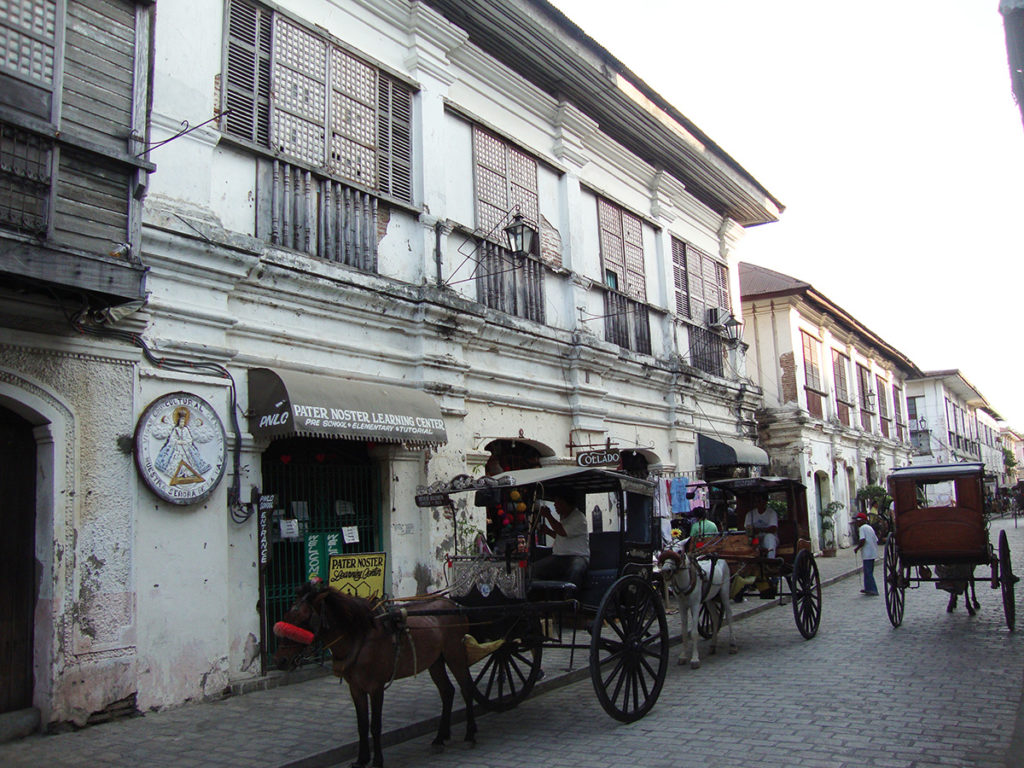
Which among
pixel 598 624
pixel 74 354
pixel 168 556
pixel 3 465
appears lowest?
pixel 598 624

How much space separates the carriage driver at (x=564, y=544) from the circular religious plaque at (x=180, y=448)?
298cm

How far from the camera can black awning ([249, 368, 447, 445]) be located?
7336mm

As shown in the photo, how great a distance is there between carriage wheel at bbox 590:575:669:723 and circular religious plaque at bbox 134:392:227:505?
11.9 ft

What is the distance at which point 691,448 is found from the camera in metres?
15.2

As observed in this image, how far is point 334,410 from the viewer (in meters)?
7.65

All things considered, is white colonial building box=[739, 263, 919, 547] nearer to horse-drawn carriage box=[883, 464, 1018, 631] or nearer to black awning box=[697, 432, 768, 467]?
black awning box=[697, 432, 768, 467]

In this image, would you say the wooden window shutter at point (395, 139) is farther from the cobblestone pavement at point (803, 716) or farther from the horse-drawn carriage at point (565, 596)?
the cobblestone pavement at point (803, 716)

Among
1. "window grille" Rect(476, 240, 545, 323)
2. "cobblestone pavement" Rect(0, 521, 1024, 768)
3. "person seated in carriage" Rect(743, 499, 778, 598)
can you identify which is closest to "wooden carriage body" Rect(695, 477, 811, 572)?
"person seated in carriage" Rect(743, 499, 778, 598)

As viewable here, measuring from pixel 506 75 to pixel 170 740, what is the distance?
9.40 metres

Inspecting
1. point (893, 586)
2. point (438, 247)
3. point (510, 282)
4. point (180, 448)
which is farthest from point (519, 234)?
point (893, 586)

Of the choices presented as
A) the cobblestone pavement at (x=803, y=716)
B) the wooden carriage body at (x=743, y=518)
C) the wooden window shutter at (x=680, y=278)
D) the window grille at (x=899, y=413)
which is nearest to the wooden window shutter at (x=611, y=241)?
the wooden window shutter at (x=680, y=278)

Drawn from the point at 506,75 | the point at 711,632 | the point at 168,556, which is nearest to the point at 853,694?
the point at 711,632

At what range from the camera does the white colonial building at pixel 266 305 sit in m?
6.14

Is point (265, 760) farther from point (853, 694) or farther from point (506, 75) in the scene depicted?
point (506, 75)
